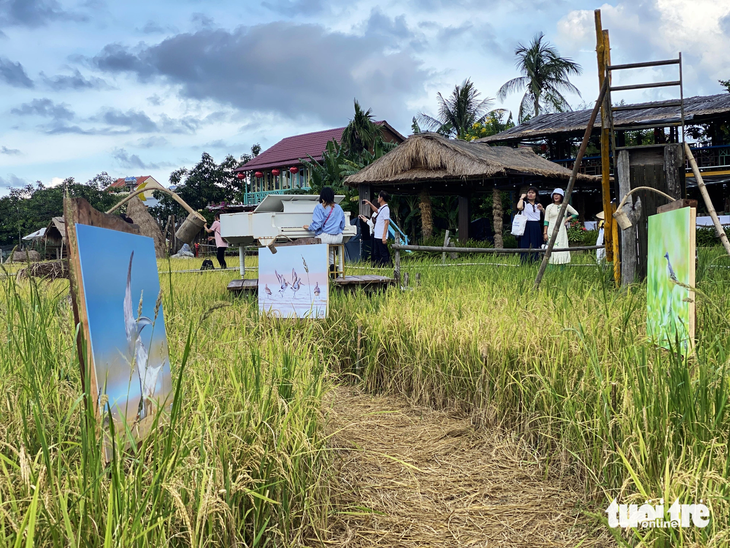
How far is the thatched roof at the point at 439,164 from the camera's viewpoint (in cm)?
1614

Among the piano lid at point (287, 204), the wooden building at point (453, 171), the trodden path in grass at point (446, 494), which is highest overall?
the wooden building at point (453, 171)

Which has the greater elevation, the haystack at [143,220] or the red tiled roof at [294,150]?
the red tiled roof at [294,150]

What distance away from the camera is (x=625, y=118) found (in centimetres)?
2089

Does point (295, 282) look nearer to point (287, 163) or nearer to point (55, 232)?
point (55, 232)

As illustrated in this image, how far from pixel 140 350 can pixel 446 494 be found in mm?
1409

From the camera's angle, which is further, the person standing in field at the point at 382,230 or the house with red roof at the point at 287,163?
the house with red roof at the point at 287,163

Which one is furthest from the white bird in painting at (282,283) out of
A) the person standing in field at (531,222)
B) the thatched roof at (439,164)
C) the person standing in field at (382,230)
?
the thatched roof at (439,164)

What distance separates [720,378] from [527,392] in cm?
106

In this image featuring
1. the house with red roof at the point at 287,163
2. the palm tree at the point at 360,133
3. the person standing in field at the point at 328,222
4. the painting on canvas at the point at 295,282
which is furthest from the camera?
the house with red roof at the point at 287,163

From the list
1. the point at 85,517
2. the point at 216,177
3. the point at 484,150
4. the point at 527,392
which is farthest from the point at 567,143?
the point at 85,517

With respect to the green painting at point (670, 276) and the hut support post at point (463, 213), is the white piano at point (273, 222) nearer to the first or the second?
the green painting at point (670, 276)

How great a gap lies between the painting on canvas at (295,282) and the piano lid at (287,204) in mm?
3693

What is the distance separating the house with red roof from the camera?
32.3m

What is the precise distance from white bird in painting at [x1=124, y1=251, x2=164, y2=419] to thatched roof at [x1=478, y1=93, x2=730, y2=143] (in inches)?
733
